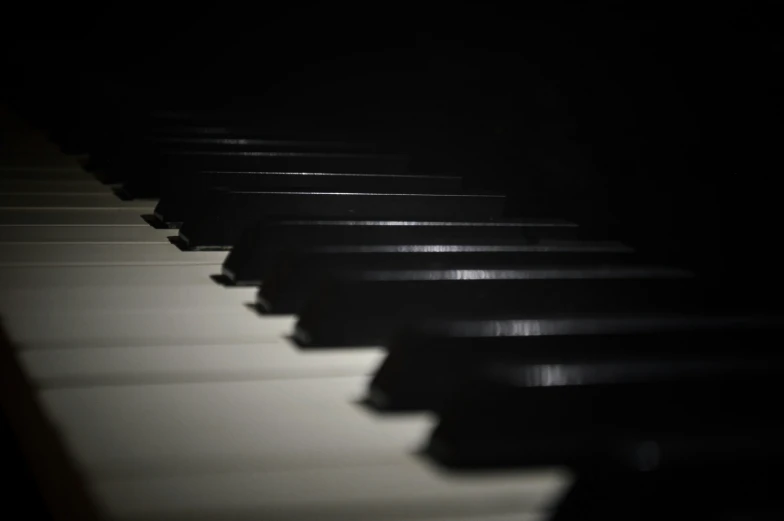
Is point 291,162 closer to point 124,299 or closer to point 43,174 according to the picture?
point 43,174

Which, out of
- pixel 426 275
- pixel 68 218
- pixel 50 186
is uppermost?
pixel 50 186

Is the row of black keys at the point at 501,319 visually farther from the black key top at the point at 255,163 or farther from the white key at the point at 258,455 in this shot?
the black key top at the point at 255,163

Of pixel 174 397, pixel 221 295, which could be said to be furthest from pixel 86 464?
pixel 221 295

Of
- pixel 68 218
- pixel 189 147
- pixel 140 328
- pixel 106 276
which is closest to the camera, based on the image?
pixel 140 328

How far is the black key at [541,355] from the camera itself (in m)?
0.84

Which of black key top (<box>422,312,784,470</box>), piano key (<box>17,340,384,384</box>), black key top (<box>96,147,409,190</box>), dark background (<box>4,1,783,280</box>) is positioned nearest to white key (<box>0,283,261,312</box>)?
piano key (<box>17,340,384,384</box>)

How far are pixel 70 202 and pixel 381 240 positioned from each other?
2.37 ft

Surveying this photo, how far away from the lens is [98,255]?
146cm

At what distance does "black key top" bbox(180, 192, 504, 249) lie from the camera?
1522 mm

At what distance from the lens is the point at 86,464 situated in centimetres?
74

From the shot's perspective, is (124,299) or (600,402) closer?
(600,402)

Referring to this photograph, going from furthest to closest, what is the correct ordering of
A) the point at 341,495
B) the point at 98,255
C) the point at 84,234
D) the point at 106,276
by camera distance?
the point at 84,234 → the point at 98,255 → the point at 106,276 → the point at 341,495

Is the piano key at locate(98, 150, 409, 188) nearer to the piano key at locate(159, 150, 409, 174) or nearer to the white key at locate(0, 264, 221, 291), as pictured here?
the piano key at locate(159, 150, 409, 174)

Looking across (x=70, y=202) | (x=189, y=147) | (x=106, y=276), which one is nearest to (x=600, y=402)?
(x=106, y=276)
